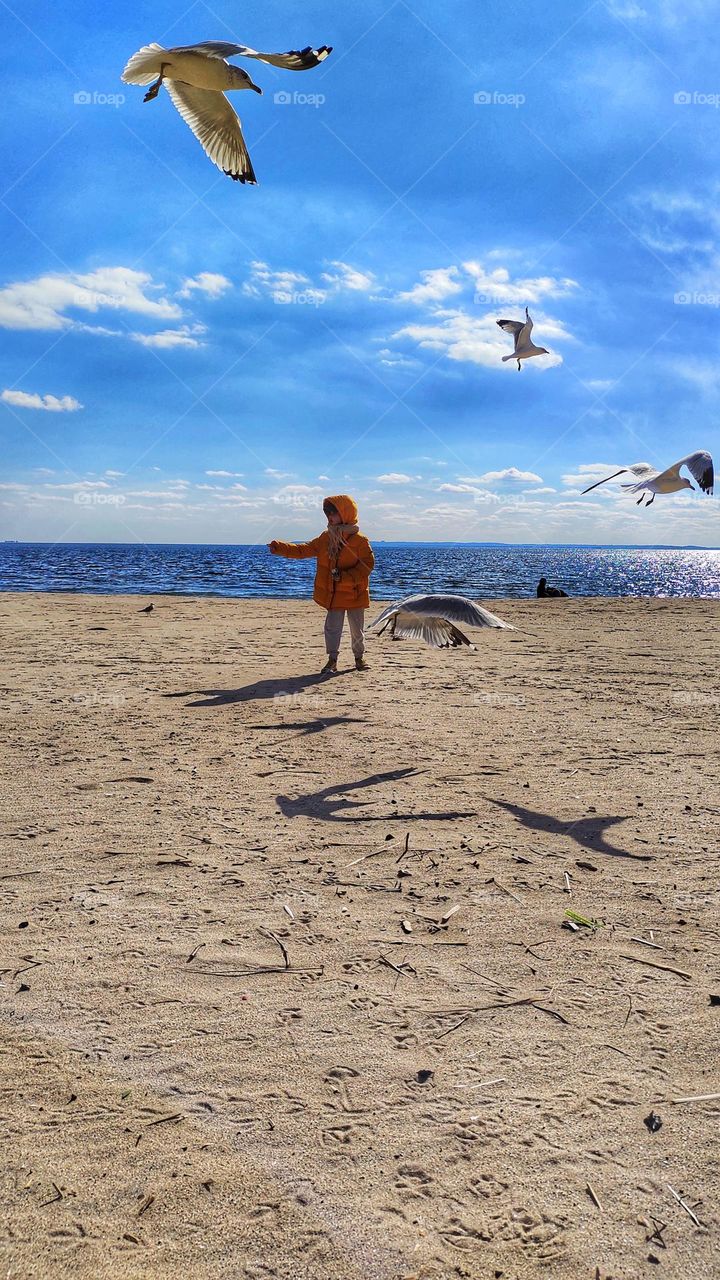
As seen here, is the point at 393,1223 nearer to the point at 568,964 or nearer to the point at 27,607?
the point at 568,964

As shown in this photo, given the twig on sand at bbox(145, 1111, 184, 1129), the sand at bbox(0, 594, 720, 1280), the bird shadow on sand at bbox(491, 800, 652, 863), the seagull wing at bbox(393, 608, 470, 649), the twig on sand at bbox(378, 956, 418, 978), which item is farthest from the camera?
the seagull wing at bbox(393, 608, 470, 649)

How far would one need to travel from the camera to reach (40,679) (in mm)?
8867

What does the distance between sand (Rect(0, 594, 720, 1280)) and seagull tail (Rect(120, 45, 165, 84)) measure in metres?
4.77

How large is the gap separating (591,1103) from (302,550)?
748 centimetres

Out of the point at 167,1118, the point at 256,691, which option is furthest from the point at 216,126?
the point at 167,1118

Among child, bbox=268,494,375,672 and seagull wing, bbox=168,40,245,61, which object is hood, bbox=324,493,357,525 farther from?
seagull wing, bbox=168,40,245,61

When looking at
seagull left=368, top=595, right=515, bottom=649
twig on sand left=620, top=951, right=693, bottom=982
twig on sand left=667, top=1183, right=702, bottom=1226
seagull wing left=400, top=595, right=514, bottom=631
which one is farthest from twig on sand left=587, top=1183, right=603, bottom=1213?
seagull wing left=400, top=595, right=514, bottom=631

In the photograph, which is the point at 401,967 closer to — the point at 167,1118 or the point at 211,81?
the point at 167,1118

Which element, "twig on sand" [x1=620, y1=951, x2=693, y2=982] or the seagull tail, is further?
the seagull tail

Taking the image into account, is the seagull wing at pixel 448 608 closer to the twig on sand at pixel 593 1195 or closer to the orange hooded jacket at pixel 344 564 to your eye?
the orange hooded jacket at pixel 344 564

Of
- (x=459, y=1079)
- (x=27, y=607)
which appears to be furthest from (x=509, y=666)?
(x=27, y=607)

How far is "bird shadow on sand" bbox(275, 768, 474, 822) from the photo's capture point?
15.5ft

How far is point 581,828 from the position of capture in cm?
461

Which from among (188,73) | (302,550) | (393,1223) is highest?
(188,73)
